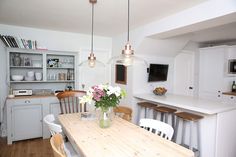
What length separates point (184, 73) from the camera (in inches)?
195

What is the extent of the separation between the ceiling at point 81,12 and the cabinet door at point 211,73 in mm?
2519

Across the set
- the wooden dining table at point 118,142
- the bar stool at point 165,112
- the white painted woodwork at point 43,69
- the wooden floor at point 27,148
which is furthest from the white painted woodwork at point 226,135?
the white painted woodwork at point 43,69

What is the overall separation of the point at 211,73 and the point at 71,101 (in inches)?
149

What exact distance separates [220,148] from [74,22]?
10.6 feet

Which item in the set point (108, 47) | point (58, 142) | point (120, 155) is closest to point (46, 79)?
point (108, 47)

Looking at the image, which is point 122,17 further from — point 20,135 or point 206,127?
point 20,135

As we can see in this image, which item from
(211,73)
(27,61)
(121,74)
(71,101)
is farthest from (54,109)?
(211,73)

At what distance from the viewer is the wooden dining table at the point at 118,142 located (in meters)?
1.36

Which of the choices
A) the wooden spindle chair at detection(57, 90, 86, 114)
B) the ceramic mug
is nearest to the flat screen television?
the wooden spindle chair at detection(57, 90, 86, 114)

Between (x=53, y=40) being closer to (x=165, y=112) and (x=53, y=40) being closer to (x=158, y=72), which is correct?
(x=158, y=72)

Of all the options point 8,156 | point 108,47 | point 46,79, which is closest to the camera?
point 8,156

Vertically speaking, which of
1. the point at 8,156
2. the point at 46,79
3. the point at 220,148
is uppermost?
the point at 46,79

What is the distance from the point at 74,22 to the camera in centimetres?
329

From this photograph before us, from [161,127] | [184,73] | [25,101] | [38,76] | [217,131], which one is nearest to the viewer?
[161,127]
